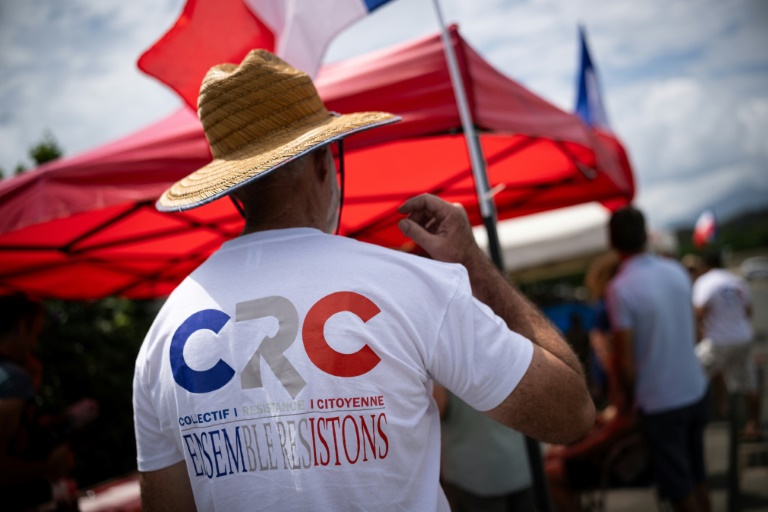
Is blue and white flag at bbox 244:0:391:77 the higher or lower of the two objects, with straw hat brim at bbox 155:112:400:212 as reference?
higher

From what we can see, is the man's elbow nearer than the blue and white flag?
Yes

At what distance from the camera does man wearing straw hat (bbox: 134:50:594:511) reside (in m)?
1.00

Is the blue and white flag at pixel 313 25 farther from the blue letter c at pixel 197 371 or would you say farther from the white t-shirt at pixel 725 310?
the white t-shirt at pixel 725 310

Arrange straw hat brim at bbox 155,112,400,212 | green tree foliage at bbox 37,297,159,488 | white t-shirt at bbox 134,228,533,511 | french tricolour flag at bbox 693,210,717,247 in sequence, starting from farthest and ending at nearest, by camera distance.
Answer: french tricolour flag at bbox 693,210,717,247
green tree foliage at bbox 37,297,159,488
straw hat brim at bbox 155,112,400,212
white t-shirt at bbox 134,228,533,511

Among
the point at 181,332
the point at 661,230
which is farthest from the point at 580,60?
the point at 661,230

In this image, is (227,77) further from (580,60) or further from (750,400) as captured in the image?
(750,400)

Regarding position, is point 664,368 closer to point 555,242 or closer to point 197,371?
point 197,371

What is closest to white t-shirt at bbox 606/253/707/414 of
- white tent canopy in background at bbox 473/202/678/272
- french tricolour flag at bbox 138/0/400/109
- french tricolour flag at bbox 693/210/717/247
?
french tricolour flag at bbox 138/0/400/109

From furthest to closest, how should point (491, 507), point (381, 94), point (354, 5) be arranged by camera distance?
point (491, 507) → point (381, 94) → point (354, 5)

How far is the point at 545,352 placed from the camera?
106 cm

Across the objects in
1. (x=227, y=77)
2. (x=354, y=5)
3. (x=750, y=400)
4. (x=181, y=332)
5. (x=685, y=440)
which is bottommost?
(x=750, y=400)

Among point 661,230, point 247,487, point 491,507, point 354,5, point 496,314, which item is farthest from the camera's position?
point 661,230

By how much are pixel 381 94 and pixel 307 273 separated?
1.24 m

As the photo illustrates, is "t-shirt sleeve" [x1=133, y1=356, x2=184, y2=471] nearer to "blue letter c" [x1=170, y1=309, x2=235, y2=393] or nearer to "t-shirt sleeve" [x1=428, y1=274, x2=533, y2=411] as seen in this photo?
"blue letter c" [x1=170, y1=309, x2=235, y2=393]
